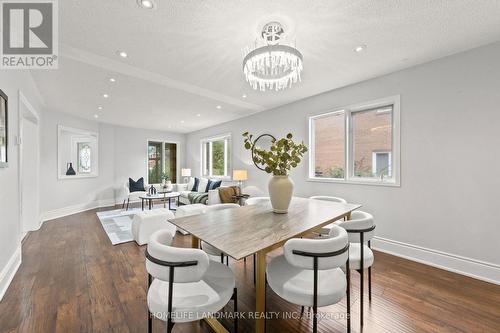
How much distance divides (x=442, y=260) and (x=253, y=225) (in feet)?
8.65

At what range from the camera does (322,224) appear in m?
1.62

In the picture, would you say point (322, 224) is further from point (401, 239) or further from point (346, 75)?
point (346, 75)

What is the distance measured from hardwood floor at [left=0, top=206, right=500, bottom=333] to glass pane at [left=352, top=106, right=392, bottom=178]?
128 cm

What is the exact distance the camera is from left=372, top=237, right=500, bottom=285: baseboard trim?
7.37 ft

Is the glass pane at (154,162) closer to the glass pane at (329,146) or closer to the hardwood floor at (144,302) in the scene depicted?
the hardwood floor at (144,302)

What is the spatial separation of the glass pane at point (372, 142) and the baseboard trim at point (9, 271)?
15.0 feet

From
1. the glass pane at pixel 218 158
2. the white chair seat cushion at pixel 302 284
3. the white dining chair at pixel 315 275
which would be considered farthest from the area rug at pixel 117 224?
the white dining chair at pixel 315 275

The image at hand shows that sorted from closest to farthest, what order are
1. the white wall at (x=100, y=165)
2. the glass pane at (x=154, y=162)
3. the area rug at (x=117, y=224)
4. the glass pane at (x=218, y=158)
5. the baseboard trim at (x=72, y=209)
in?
the area rug at (x=117, y=224) → the baseboard trim at (x=72, y=209) → the white wall at (x=100, y=165) → the glass pane at (x=218, y=158) → the glass pane at (x=154, y=162)

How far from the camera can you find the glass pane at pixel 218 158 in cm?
667

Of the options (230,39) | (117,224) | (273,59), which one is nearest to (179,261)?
(273,59)

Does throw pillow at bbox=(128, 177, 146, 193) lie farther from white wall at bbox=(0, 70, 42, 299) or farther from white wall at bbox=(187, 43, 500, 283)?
white wall at bbox=(187, 43, 500, 283)

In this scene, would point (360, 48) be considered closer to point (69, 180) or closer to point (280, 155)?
point (280, 155)

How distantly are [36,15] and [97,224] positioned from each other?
3.85m

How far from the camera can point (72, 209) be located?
5320 millimetres
